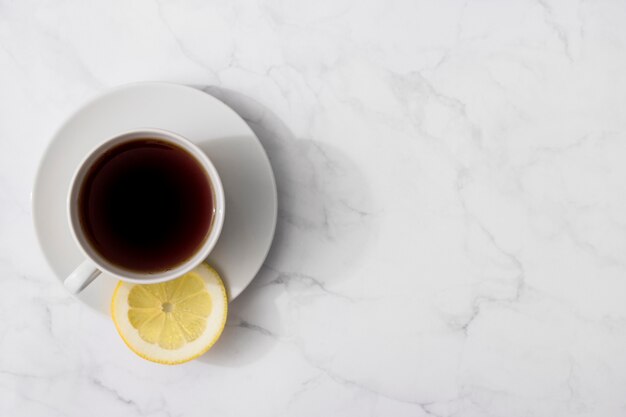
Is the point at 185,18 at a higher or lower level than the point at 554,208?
higher

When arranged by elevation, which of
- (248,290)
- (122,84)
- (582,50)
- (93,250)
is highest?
(582,50)

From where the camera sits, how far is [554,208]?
1.04m

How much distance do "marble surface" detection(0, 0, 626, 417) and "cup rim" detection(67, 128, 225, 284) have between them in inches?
6.6

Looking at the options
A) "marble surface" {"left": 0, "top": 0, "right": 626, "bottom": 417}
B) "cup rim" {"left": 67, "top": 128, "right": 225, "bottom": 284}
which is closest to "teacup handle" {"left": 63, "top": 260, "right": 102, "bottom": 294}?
"cup rim" {"left": 67, "top": 128, "right": 225, "bottom": 284}

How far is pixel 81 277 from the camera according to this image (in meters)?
0.85

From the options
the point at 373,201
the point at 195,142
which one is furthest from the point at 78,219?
the point at 373,201

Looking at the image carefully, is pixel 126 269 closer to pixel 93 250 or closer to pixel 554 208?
pixel 93 250

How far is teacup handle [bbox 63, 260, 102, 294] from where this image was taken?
85cm

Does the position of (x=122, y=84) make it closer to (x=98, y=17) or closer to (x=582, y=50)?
(x=98, y=17)

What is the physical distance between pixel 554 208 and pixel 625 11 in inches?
11.4

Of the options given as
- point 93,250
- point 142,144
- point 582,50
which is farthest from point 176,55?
point 582,50

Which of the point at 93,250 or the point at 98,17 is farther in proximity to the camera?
the point at 98,17

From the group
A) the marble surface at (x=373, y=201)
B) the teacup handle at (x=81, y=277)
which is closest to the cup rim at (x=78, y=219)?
the teacup handle at (x=81, y=277)

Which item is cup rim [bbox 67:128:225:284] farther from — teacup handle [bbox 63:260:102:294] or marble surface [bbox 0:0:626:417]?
marble surface [bbox 0:0:626:417]
